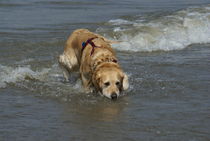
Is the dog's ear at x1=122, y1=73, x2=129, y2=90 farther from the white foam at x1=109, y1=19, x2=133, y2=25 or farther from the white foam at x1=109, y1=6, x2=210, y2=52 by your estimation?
the white foam at x1=109, y1=19, x2=133, y2=25

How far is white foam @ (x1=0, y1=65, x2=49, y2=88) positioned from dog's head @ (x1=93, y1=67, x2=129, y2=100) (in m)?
1.66

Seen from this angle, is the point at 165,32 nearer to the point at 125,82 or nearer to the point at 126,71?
the point at 126,71

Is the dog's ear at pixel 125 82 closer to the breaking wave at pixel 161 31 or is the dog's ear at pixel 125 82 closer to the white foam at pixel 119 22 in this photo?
the breaking wave at pixel 161 31

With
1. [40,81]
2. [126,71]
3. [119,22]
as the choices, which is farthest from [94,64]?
[119,22]

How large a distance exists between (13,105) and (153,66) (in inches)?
128

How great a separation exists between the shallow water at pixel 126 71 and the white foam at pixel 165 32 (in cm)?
2

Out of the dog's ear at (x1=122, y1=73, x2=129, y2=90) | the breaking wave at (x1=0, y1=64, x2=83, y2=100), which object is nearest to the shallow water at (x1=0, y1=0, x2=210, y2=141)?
the breaking wave at (x1=0, y1=64, x2=83, y2=100)

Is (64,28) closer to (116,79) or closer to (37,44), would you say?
(37,44)

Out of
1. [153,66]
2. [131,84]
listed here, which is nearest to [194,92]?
[131,84]

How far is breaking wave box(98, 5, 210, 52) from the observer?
11338 mm

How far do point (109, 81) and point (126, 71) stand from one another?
193 cm

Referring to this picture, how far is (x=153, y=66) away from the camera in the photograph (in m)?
8.98

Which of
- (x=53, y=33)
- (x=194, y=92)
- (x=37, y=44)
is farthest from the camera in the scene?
(x=53, y=33)

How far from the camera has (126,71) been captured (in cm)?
873
